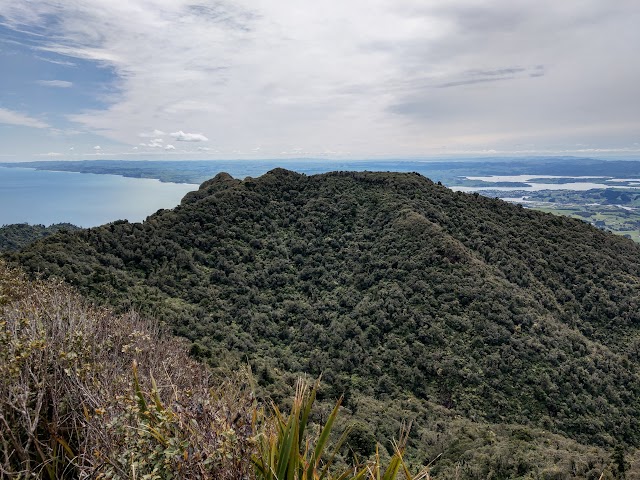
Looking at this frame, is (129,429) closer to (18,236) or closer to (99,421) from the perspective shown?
(99,421)

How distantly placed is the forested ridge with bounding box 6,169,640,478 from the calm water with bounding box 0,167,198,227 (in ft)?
179

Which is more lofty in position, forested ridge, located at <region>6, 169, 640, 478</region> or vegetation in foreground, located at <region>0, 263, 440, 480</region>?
vegetation in foreground, located at <region>0, 263, 440, 480</region>

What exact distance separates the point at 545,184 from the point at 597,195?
4021 centimetres

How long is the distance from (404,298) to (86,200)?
136143 millimetres

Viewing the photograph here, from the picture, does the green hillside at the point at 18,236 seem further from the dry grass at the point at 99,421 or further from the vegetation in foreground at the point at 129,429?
the vegetation in foreground at the point at 129,429

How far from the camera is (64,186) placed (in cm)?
17325

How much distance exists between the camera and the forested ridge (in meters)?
23.7

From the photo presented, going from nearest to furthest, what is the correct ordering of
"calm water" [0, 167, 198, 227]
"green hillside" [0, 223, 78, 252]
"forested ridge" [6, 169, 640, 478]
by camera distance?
1. "forested ridge" [6, 169, 640, 478]
2. "green hillside" [0, 223, 78, 252]
3. "calm water" [0, 167, 198, 227]

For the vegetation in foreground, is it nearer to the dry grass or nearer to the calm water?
the dry grass

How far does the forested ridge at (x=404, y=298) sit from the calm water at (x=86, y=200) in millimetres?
54556

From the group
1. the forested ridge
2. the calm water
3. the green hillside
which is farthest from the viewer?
the calm water

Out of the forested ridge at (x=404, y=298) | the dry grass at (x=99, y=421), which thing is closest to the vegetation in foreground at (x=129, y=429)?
the dry grass at (x=99, y=421)

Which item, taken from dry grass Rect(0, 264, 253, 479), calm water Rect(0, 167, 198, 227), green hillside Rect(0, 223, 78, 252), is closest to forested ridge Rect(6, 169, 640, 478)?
dry grass Rect(0, 264, 253, 479)

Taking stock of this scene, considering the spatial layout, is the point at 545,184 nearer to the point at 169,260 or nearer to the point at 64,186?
the point at 169,260
